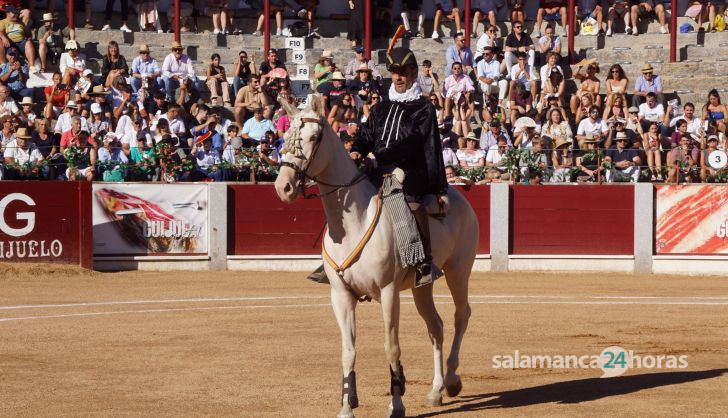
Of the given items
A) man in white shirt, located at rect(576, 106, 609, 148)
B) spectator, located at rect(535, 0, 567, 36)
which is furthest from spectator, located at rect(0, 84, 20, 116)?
spectator, located at rect(535, 0, 567, 36)

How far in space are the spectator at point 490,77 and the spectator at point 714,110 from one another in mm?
3974

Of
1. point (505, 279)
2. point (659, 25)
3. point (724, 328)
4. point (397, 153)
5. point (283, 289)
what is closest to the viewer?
point (397, 153)

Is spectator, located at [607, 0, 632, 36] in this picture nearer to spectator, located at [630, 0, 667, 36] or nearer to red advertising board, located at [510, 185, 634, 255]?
spectator, located at [630, 0, 667, 36]

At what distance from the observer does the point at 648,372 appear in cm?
1118

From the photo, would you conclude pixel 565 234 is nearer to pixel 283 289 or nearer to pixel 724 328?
pixel 283 289

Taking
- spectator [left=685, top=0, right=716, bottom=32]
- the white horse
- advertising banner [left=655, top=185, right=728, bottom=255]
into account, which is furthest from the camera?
spectator [left=685, top=0, right=716, bottom=32]

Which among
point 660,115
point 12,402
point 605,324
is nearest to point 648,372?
point 605,324

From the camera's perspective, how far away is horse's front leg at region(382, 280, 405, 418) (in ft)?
29.1

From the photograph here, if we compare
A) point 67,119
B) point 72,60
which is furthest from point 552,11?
point 67,119

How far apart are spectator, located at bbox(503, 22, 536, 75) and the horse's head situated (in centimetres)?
1780

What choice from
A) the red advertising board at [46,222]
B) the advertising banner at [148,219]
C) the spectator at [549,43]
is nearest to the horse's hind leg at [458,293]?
the advertising banner at [148,219]

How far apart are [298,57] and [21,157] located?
862 cm

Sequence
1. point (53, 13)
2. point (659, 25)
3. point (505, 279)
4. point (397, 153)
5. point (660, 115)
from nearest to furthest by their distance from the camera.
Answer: point (397, 153) → point (505, 279) → point (660, 115) → point (53, 13) → point (659, 25)

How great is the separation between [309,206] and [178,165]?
2.33 m
